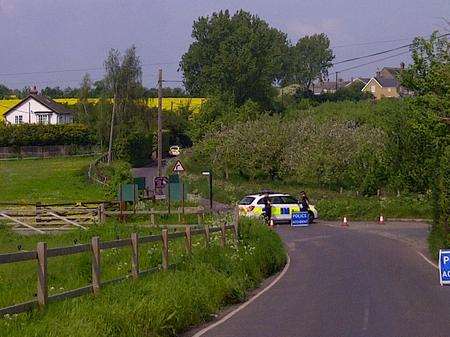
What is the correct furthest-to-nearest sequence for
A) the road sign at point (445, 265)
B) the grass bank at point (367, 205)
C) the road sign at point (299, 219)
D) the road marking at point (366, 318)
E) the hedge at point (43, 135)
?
the hedge at point (43, 135), the grass bank at point (367, 205), the road sign at point (299, 219), the road sign at point (445, 265), the road marking at point (366, 318)

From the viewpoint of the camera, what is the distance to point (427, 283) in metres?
22.0

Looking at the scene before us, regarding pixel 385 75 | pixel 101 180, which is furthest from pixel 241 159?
pixel 385 75

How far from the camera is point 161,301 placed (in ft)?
46.0

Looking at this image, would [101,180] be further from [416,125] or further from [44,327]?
[44,327]

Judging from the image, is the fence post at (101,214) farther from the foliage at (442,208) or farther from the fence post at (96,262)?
the fence post at (96,262)

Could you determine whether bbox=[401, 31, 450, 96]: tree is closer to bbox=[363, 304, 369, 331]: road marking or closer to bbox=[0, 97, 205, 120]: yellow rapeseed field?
bbox=[363, 304, 369, 331]: road marking

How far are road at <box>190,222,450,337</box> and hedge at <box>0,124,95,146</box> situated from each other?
67.5m

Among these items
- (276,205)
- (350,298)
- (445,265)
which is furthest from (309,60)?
(445,265)

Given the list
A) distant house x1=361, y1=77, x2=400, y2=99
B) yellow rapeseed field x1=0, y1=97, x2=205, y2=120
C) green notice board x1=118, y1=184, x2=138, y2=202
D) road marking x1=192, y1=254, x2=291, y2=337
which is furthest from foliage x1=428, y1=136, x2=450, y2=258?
distant house x1=361, y1=77, x2=400, y2=99

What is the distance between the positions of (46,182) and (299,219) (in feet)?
94.7

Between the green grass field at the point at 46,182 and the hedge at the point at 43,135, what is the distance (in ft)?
15.3

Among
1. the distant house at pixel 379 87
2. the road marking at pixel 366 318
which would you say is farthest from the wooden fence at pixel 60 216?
the distant house at pixel 379 87

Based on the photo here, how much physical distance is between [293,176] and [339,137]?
4626 mm

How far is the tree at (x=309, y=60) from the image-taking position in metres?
147
